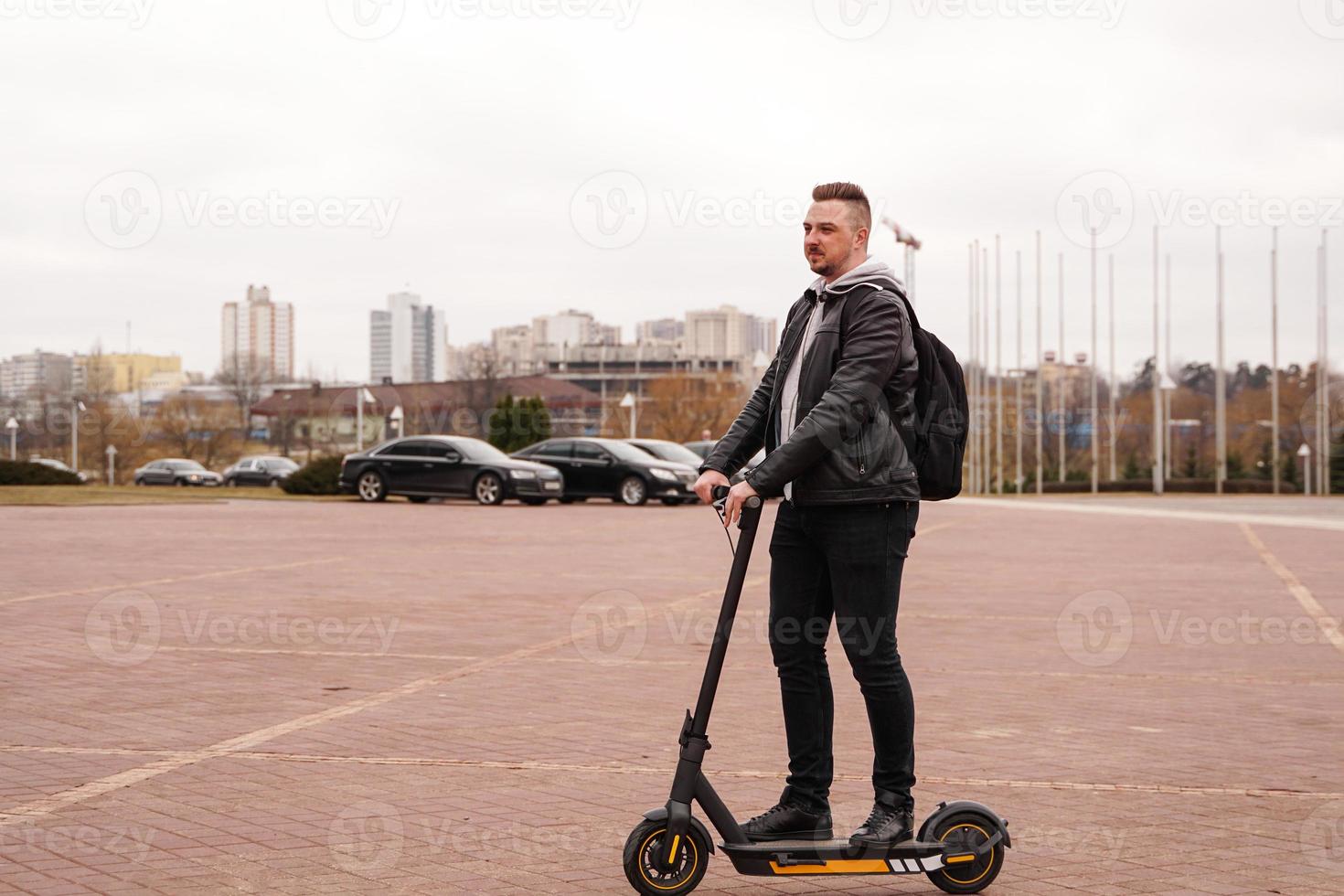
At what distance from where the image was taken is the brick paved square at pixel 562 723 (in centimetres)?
474

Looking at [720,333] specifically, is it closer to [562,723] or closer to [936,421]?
Result: [562,723]

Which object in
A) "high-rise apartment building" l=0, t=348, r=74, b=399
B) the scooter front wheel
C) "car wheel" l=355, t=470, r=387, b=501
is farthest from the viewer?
"high-rise apartment building" l=0, t=348, r=74, b=399

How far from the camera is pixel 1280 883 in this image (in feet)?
14.7

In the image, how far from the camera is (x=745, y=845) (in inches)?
171

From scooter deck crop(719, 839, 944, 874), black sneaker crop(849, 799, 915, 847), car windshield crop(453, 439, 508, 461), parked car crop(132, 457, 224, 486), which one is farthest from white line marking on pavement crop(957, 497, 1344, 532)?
parked car crop(132, 457, 224, 486)

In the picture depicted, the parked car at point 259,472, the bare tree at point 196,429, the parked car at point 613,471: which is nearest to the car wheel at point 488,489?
the parked car at point 613,471

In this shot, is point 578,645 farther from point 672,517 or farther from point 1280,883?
point 672,517

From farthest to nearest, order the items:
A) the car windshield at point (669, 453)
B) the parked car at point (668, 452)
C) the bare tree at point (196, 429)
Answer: the bare tree at point (196, 429)
the car windshield at point (669, 453)
the parked car at point (668, 452)

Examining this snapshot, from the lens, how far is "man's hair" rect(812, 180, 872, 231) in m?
4.56

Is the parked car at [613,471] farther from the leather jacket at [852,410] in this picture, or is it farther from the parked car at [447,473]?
the leather jacket at [852,410]

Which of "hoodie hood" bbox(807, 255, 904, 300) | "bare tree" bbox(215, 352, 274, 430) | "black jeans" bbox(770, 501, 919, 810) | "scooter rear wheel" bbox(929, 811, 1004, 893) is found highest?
"bare tree" bbox(215, 352, 274, 430)

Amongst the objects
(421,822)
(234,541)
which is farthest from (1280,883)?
(234,541)

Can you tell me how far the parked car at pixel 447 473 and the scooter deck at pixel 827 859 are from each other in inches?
1062

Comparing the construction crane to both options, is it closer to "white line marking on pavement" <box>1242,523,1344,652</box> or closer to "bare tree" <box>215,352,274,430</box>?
"bare tree" <box>215,352,274,430</box>
